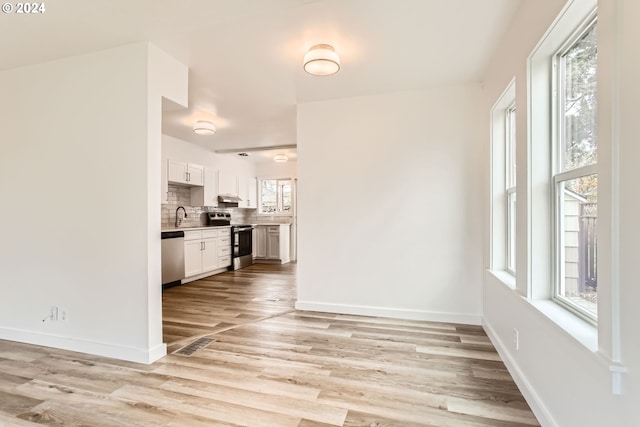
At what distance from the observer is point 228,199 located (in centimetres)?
698

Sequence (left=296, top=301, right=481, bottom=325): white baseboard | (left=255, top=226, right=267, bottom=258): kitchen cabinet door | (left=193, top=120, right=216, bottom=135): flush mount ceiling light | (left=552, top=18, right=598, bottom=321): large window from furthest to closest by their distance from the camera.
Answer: (left=255, top=226, right=267, bottom=258): kitchen cabinet door
(left=193, top=120, right=216, bottom=135): flush mount ceiling light
(left=296, top=301, right=481, bottom=325): white baseboard
(left=552, top=18, right=598, bottom=321): large window

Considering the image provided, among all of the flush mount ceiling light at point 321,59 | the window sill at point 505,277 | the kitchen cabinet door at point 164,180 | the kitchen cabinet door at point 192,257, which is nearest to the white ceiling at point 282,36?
the flush mount ceiling light at point 321,59

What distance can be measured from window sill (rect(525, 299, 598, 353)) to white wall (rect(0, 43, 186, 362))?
2.70 metres

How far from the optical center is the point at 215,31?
2340 mm

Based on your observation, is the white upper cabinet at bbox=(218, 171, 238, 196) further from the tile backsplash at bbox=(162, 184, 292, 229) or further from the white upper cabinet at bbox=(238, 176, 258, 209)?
the tile backsplash at bbox=(162, 184, 292, 229)

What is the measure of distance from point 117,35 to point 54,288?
7.32 ft

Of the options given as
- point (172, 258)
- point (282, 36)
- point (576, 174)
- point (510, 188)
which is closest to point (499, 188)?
point (510, 188)

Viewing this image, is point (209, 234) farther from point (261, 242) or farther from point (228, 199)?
point (261, 242)

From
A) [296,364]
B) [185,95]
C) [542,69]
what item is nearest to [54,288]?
[185,95]

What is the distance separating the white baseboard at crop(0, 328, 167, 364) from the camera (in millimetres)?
2479

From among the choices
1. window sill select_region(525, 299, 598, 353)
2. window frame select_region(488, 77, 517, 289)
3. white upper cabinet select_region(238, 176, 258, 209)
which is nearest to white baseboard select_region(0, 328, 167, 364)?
window sill select_region(525, 299, 598, 353)

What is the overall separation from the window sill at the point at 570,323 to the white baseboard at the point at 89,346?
2734 mm

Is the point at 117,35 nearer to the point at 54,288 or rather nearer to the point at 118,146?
the point at 118,146

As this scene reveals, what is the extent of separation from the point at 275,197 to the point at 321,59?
20.4ft
